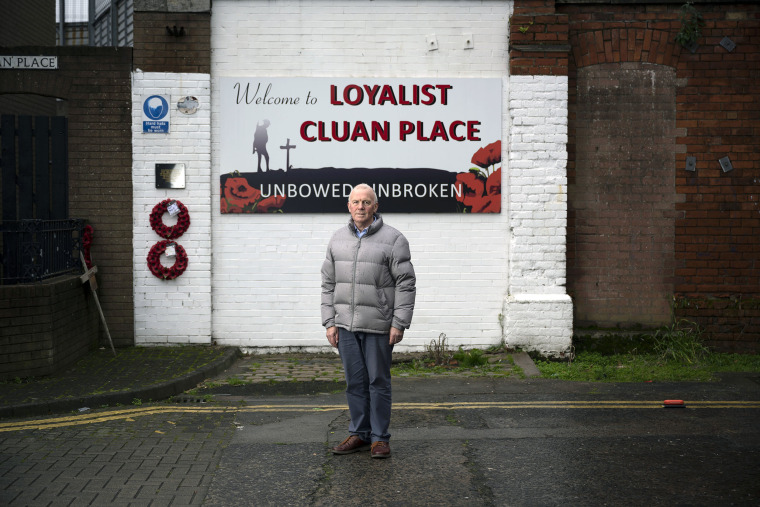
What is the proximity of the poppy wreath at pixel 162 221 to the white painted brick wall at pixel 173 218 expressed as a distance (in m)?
0.08

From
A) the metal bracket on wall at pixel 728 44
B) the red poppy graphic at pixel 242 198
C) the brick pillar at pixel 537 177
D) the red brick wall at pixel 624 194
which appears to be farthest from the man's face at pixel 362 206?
the metal bracket on wall at pixel 728 44

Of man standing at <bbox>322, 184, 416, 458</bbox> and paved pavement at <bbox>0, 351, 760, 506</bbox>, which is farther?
man standing at <bbox>322, 184, 416, 458</bbox>

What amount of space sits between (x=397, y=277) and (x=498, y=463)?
150 cm

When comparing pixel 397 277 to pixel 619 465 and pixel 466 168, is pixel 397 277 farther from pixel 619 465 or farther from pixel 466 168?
pixel 466 168

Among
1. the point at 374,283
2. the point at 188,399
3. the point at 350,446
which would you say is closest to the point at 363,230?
the point at 374,283

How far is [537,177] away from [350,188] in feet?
7.99

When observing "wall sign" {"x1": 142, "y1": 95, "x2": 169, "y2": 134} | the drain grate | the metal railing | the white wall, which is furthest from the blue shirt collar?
"wall sign" {"x1": 142, "y1": 95, "x2": 169, "y2": 134}

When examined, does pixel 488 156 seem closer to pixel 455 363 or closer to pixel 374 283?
pixel 455 363

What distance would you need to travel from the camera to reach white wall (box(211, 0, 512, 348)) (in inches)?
424

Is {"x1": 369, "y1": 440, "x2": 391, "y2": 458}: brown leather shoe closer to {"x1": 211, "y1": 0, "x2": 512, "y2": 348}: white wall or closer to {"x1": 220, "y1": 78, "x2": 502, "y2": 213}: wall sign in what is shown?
{"x1": 211, "y1": 0, "x2": 512, "y2": 348}: white wall

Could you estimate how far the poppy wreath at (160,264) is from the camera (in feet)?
35.0

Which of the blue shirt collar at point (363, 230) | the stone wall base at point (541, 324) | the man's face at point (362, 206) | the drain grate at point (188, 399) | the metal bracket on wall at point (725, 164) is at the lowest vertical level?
the drain grate at point (188, 399)

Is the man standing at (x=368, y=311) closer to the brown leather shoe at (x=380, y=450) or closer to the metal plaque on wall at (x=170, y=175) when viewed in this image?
the brown leather shoe at (x=380, y=450)

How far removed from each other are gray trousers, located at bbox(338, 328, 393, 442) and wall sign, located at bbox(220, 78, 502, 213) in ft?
15.9
